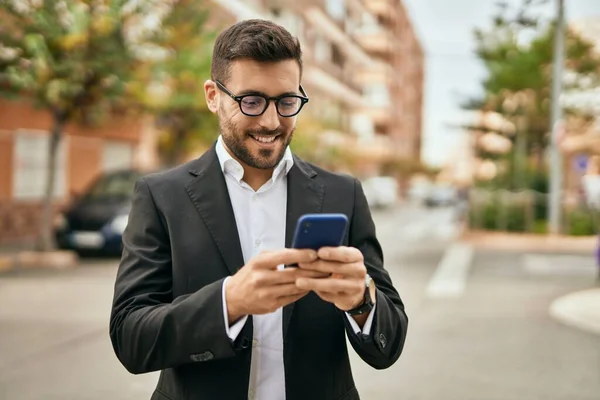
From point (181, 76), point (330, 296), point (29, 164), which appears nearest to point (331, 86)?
point (29, 164)

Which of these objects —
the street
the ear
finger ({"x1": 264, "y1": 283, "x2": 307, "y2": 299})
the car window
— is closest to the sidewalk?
the street

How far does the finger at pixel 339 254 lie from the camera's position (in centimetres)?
→ 154

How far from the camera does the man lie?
Result: 1796 mm

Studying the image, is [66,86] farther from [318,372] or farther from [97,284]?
[318,372]

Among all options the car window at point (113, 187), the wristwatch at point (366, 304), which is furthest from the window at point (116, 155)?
the wristwatch at point (366, 304)

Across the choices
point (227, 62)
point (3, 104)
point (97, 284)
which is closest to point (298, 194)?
point (227, 62)

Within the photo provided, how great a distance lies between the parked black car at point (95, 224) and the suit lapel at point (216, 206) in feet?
43.0

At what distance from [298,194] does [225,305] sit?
443 millimetres

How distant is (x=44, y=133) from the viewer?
2058 centimetres

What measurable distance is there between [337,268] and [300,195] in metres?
0.52

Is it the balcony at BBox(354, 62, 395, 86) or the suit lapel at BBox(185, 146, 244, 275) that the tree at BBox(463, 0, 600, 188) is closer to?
the suit lapel at BBox(185, 146, 244, 275)

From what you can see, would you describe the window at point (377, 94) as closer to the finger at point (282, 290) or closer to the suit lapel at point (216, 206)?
the suit lapel at point (216, 206)

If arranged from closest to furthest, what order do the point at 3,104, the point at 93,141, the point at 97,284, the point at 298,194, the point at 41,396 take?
1. the point at 298,194
2. the point at 41,396
3. the point at 97,284
4. the point at 3,104
5. the point at 93,141

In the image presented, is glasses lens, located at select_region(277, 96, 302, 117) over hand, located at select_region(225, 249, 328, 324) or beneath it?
over
